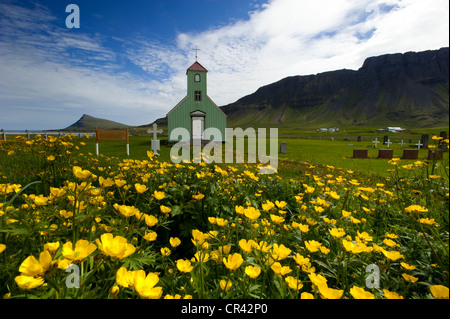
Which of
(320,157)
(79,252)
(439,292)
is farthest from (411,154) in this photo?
(79,252)

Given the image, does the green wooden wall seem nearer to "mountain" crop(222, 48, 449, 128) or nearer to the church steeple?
the church steeple

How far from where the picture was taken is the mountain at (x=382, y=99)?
143125mm

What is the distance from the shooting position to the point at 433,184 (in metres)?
2.97

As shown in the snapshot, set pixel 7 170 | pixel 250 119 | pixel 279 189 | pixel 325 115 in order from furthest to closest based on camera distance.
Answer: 1. pixel 250 119
2. pixel 325 115
3. pixel 7 170
4. pixel 279 189

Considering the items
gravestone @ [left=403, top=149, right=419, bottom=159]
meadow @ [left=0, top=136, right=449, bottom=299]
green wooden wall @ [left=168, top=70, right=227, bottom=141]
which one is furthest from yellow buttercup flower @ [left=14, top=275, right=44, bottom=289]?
green wooden wall @ [left=168, top=70, right=227, bottom=141]

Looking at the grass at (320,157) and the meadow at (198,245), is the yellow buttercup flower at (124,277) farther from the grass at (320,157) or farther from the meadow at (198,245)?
the grass at (320,157)

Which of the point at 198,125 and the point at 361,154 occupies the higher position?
the point at 198,125

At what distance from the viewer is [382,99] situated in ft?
542

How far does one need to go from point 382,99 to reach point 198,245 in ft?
677

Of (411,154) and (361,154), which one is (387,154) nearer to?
(411,154)

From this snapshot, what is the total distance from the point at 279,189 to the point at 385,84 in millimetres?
220095
